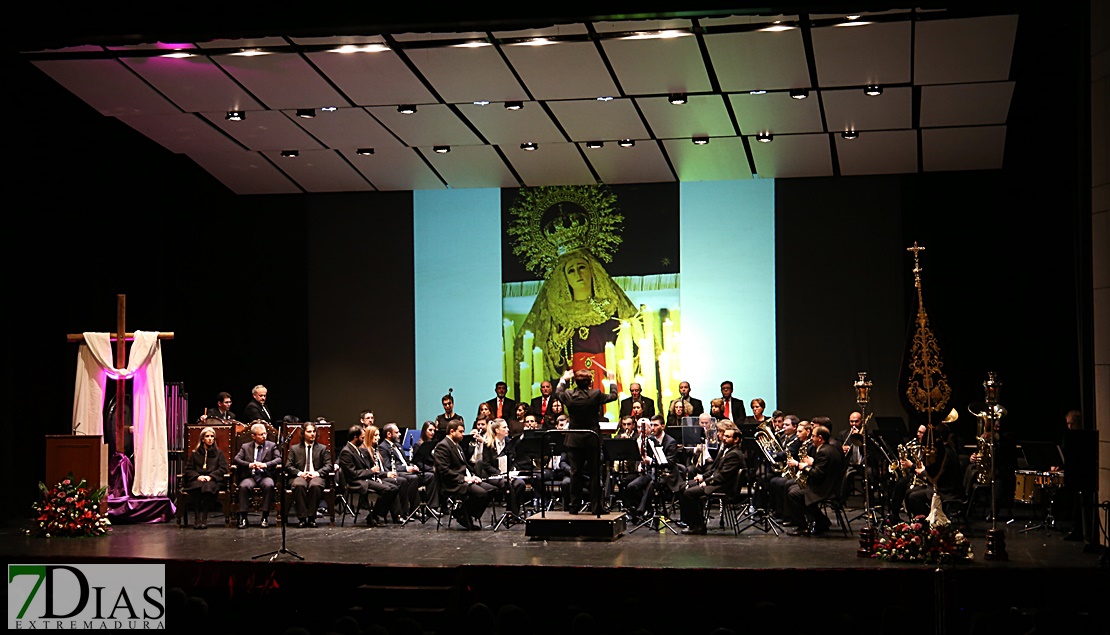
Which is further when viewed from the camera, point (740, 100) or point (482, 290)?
point (482, 290)

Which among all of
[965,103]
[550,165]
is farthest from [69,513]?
[965,103]

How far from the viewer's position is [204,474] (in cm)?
1256

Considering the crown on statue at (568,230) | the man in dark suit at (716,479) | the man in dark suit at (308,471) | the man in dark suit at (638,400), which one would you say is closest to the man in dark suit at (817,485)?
the man in dark suit at (716,479)

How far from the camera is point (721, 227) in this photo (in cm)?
1603

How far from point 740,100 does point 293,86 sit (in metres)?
5.02

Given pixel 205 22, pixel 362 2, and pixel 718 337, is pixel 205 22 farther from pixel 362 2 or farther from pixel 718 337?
pixel 718 337

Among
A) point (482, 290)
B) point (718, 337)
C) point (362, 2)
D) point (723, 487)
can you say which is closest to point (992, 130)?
point (718, 337)

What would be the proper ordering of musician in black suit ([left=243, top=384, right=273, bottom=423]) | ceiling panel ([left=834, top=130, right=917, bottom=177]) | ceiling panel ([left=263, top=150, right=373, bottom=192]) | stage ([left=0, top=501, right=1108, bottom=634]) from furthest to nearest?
ceiling panel ([left=263, top=150, right=373, bottom=192])
musician in black suit ([left=243, top=384, right=273, bottom=423])
ceiling panel ([left=834, top=130, right=917, bottom=177])
stage ([left=0, top=501, right=1108, bottom=634])

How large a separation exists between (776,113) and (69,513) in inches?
349

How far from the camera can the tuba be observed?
1148cm

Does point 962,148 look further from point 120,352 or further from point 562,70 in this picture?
point 120,352

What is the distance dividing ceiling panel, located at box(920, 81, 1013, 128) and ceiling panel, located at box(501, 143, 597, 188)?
439cm

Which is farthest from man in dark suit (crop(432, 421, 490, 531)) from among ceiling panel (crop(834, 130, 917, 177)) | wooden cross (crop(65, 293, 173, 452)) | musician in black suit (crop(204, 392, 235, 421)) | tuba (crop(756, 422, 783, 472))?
ceiling panel (crop(834, 130, 917, 177))

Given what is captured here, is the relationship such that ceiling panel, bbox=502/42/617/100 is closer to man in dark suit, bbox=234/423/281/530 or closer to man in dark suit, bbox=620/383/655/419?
man in dark suit, bbox=620/383/655/419
